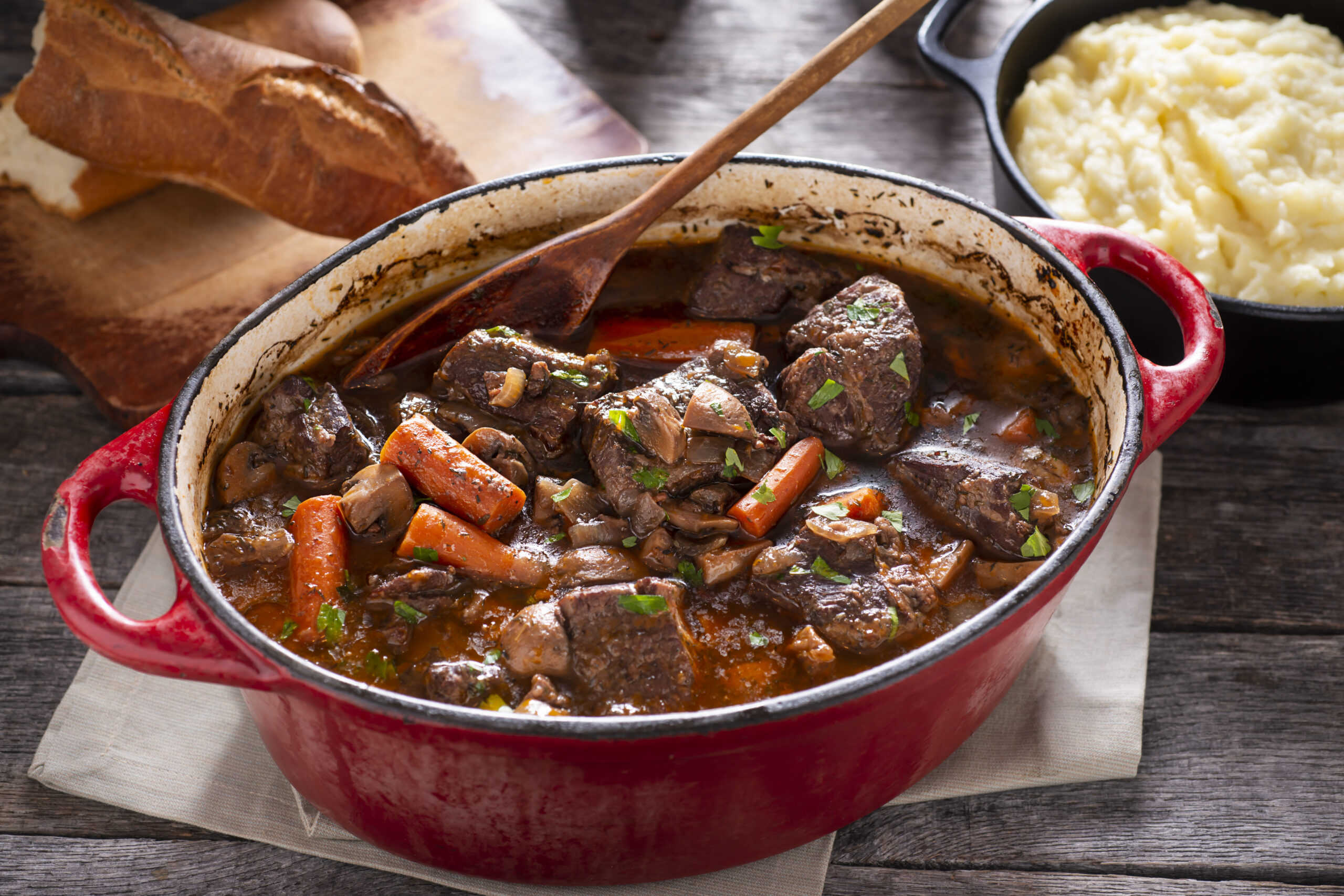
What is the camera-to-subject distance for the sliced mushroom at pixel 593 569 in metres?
2.56

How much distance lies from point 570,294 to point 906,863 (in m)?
1.72

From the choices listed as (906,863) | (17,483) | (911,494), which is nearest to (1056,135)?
(911,494)

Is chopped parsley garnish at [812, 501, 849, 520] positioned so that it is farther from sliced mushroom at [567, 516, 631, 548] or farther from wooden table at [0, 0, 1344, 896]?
wooden table at [0, 0, 1344, 896]

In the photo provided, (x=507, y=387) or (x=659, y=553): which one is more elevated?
(x=507, y=387)

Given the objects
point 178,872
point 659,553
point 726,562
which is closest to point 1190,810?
point 726,562

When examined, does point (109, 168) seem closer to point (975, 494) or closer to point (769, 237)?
point (769, 237)

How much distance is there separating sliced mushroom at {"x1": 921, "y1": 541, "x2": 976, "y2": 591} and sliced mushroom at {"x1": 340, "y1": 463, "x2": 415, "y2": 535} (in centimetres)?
123

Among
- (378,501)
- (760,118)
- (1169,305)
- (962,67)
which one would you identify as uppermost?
(760,118)

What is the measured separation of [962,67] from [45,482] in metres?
3.28

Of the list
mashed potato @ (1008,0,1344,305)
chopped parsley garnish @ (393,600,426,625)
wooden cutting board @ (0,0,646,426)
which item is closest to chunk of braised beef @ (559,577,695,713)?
chopped parsley garnish @ (393,600,426,625)

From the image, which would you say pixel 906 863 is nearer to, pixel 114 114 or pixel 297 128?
pixel 297 128

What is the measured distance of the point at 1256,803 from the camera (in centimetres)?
279

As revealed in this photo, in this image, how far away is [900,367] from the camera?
112 inches

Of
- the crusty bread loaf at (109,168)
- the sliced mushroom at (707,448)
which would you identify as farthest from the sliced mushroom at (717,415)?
the crusty bread loaf at (109,168)
